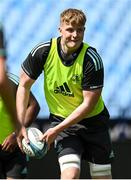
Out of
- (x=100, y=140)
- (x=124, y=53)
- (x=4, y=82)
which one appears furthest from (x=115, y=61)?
(x=4, y=82)

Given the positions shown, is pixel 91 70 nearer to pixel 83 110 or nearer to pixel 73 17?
pixel 83 110

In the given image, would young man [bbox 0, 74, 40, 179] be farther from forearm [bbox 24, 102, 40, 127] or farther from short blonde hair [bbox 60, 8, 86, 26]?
short blonde hair [bbox 60, 8, 86, 26]

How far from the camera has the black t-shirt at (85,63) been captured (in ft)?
18.0

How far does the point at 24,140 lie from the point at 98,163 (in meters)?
0.64

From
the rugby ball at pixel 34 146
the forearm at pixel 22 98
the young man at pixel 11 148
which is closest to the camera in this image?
the rugby ball at pixel 34 146

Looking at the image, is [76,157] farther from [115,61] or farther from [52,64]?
[115,61]

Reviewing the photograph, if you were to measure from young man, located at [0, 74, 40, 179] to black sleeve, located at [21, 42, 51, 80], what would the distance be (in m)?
0.30

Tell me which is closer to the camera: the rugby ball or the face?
the face

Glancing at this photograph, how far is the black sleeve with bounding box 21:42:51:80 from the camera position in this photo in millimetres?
5500

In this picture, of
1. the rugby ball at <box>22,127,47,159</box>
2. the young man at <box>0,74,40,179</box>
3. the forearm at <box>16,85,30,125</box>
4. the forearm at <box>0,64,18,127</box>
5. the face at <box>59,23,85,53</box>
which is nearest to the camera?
the forearm at <box>0,64,18,127</box>

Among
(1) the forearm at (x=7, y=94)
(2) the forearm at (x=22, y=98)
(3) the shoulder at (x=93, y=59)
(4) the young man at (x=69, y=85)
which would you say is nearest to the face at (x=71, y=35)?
(4) the young man at (x=69, y=85)

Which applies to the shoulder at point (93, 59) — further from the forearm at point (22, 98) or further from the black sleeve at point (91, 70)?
the forearm at point (22, 98)

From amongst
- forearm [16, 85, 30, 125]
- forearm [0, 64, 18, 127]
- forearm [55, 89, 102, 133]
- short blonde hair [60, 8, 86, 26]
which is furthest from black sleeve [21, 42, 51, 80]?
forearm [0, 64, 18, 127]

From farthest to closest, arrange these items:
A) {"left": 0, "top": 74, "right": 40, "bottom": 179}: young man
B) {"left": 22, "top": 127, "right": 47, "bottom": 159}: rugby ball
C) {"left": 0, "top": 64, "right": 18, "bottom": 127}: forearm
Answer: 1. {"left": 0, "top": 74, "right": 40, "bottom": 179}: young man
2. {"left": 22, "top": 127, "right": 47, "bottom": 159}: rugby ball
3. {"left": 0, "top": 64, "right": 18, "bottom": 127}: forearm
